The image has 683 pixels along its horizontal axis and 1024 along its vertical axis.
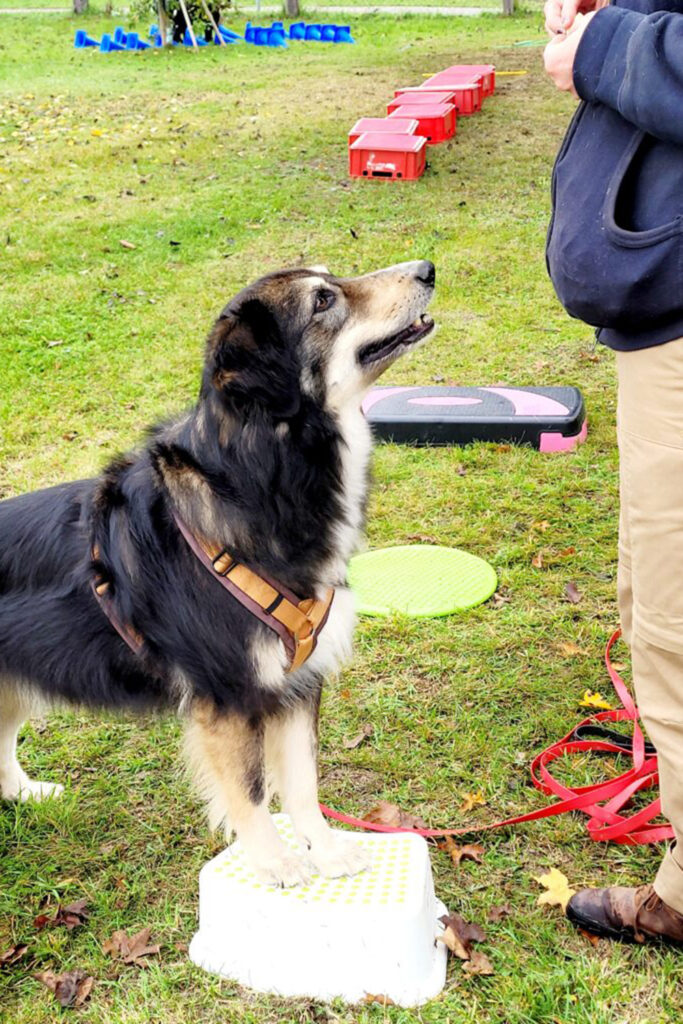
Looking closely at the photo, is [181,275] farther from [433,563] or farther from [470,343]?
[433,563]

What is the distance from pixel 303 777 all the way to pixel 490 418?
3.07m

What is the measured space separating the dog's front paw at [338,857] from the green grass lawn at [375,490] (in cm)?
31

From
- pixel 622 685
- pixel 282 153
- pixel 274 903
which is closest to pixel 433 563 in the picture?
pixel 622 685

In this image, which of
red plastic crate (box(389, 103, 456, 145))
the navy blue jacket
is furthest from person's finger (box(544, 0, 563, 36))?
red plastic crate (box(389, 103, 456, 145))

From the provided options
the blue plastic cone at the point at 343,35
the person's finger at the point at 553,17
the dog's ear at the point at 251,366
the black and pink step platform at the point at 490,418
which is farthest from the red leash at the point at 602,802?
the blue plastic cone at the point at 343,35

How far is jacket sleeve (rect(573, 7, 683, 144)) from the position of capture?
1.83 m

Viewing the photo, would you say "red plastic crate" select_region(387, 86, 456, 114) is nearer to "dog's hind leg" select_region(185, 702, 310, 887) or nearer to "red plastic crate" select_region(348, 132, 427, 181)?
"red plastic crate" select_region(348, 132, 427, 181)

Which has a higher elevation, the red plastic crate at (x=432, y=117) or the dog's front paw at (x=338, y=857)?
the red plastic crate at (x=432, y=117)

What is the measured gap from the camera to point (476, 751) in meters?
3.34

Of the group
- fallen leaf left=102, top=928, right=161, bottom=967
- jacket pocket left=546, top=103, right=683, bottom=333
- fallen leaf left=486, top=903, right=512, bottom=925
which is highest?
jacket pocket left=546, top=103, right=683, bottom=333

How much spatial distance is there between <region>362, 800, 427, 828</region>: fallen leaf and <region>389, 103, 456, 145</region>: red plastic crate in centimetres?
968

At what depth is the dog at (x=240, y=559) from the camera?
8.26 feet

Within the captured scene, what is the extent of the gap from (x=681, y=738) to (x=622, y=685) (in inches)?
53.5

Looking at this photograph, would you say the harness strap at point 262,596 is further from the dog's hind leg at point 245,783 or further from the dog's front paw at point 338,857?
the dog's front paw at point 338,857
